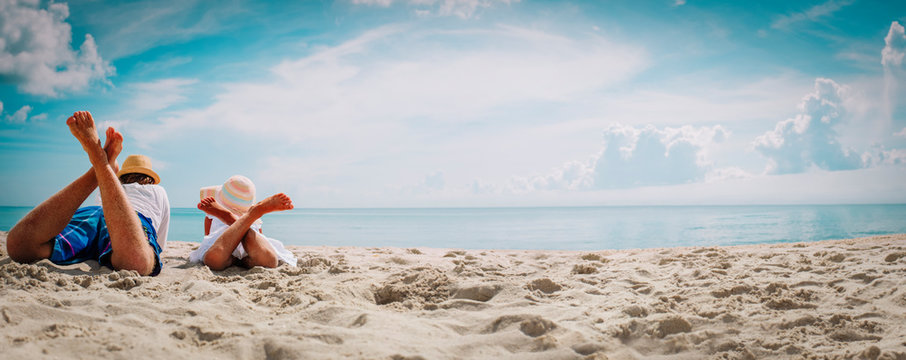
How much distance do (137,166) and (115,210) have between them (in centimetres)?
83

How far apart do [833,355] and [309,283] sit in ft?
9.96

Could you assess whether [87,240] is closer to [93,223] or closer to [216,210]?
[93,223]

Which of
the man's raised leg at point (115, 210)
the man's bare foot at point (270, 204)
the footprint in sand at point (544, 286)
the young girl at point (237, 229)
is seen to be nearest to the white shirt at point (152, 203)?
the young girl at point (237, 229)

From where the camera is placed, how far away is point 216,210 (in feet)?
12.4

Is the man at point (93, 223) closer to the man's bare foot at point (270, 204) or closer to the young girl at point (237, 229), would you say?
the young girl at point (237, 229)

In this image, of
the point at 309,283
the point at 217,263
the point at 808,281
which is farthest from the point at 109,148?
the point at 808,281

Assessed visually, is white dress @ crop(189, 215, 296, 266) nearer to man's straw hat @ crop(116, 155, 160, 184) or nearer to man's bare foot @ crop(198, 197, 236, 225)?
man's bare foot @ crop(198, 197, 236, 225)

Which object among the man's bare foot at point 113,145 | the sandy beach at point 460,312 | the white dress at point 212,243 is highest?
the man's bare foot at point 113,145

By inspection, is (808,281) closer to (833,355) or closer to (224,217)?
(833,355)

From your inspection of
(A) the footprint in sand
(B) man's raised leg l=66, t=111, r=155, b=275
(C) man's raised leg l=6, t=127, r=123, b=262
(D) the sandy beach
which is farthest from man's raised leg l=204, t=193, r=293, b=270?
(A) the footprint in sand

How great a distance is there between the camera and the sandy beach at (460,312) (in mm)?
1996

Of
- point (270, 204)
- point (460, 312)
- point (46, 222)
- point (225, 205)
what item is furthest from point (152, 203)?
point (460, 312)

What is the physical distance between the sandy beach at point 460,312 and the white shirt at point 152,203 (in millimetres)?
457

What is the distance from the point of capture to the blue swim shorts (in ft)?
10.9
